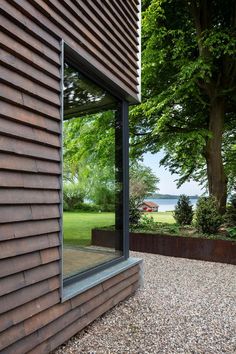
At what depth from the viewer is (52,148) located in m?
2.27

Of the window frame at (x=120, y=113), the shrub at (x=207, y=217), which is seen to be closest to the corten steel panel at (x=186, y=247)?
the shrub at (x=207, y=217)

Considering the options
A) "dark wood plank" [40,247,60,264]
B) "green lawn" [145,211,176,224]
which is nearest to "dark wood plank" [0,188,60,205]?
"dark wood plank" [40,247,60,264]

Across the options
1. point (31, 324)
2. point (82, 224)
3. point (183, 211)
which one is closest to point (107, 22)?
point (82, 224)

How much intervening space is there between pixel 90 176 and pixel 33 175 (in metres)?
1.20

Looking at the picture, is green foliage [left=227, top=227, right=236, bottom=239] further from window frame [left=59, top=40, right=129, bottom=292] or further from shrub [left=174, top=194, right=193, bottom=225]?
window frame [left=59, top=40, right=129, bottom=292]

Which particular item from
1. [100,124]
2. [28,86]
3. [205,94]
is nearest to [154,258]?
[100,124]

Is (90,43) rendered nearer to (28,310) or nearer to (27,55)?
(27,55)

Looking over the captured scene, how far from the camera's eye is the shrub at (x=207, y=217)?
582 centimetres

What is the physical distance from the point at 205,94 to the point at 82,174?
6.41 m

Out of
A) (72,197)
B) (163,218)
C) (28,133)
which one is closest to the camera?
(28,133)

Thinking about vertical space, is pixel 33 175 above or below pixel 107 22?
below

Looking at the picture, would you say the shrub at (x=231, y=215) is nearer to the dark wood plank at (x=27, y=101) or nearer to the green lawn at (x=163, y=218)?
the green lawn at (x=163, y=218)

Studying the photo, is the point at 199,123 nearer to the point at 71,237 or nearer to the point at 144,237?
the point at 144,237

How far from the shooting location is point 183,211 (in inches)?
291
